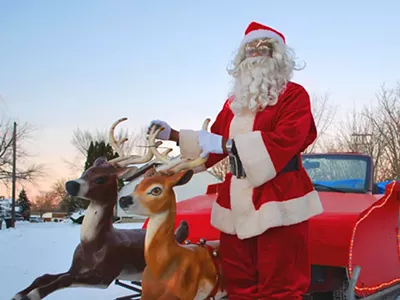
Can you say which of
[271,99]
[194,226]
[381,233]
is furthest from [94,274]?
[381,233]

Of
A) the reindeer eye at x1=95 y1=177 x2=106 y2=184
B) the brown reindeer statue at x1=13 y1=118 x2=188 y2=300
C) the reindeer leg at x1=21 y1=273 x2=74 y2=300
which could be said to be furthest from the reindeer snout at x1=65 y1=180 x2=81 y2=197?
the reindeer leg at x1=21 y1=273 x2=74 y2=300

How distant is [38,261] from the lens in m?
7.87

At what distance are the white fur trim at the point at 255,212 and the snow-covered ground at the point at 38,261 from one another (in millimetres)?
3439

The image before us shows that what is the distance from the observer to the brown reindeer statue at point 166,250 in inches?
95.2

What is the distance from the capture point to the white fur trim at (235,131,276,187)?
93.4 inches

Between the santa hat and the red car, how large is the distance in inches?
51.9

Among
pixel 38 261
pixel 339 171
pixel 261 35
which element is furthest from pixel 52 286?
pixel 38 261

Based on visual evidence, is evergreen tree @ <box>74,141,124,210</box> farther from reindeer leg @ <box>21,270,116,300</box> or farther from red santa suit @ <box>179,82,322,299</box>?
red santa suit @ <box>179,82,322,299</box>

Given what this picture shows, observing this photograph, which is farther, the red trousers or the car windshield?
the car windshield

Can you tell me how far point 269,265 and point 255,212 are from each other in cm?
27

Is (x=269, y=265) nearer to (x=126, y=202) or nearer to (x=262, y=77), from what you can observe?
(x=126, y=202)

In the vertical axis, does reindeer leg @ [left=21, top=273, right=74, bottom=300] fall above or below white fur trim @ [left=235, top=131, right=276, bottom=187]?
below

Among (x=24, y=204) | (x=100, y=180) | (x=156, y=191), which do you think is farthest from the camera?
(x=24, y=204)

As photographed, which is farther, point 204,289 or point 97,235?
point 97,235
